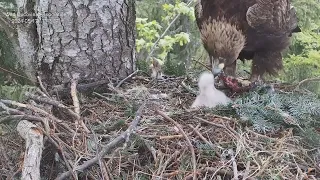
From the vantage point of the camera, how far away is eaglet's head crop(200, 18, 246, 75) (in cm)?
467

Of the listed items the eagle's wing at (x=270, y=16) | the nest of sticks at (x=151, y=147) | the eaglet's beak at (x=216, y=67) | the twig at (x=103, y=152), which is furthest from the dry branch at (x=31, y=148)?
the eagle's wing at (x=270, y=16)

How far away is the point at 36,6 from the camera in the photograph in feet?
12.9

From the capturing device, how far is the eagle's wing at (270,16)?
4.64m

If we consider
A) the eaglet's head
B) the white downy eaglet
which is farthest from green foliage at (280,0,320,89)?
the white downy eaglet

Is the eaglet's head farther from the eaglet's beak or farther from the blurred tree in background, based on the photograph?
the blurred tree in background

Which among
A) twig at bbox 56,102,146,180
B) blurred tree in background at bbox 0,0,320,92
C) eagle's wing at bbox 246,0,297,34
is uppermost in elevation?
eagle's wing at bbox 246,0,297,34

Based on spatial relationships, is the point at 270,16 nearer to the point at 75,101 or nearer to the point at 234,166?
the point at 75,101

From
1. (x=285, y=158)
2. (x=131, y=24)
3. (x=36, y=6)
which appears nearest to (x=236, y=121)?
(x=285, y=158)

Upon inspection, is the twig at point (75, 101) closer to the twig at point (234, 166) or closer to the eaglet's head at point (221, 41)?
the twig at point (234, 166)

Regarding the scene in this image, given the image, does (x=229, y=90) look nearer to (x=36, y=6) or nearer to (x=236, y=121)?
(x=236, y=121)

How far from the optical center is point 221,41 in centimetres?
470

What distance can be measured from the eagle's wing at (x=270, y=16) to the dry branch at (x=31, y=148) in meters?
2.68

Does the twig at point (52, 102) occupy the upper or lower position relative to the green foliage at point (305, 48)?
upper

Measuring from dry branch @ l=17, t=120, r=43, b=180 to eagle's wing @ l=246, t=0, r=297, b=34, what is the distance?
2.68m
